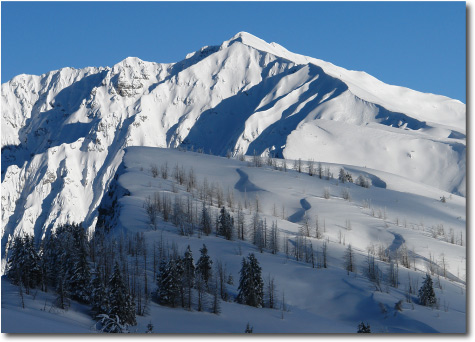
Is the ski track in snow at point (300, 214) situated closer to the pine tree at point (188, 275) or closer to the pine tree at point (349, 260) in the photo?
the pine tree at point (349, 260)

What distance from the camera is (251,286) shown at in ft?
161

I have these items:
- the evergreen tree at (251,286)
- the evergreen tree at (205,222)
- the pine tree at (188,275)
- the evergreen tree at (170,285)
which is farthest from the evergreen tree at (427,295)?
the evergreen tree at (205,222)

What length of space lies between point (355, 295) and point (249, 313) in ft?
39.2

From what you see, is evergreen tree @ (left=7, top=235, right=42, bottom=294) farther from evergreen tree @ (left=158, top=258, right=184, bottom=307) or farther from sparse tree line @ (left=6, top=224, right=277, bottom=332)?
evergreen tree @ (left=158, top=258, right=184, bottom=307)

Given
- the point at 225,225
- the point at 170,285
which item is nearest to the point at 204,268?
the point at 170,285

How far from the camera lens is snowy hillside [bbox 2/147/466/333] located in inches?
1634

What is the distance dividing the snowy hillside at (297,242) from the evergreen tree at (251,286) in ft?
2.91

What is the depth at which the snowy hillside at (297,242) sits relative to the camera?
136 ft

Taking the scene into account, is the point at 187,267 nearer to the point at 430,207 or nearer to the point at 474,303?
the point at 474,303

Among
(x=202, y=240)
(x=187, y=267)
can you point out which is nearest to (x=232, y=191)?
(x=202, y=240)

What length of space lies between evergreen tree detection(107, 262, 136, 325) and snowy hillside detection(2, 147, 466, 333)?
0.85 meters

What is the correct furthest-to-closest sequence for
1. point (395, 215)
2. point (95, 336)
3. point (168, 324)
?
Result: point (395, 215), point (168, 324), point (95, 336)

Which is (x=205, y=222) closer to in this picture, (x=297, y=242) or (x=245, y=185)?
(x=297, y=242)

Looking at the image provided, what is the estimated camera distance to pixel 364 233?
78.4m
